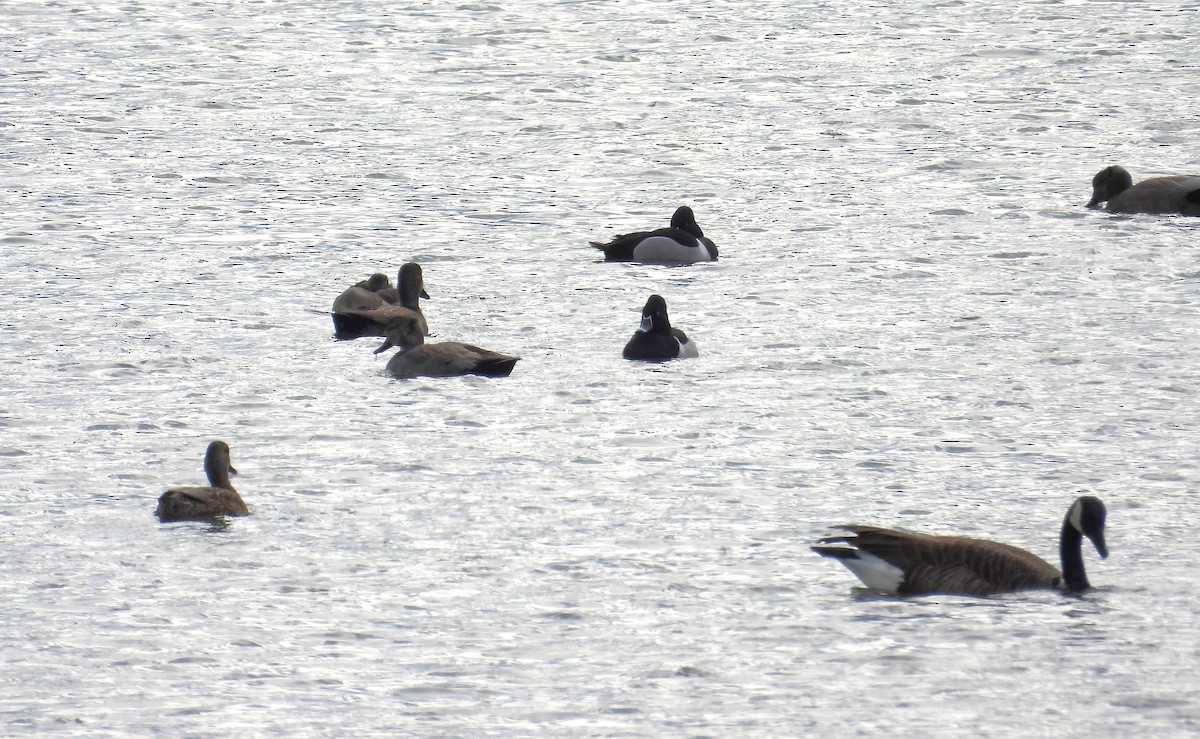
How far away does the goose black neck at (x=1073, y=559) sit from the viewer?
11.9 metres

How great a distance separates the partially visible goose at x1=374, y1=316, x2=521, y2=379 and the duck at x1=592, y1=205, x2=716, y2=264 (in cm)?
449

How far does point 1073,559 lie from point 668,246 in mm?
10541

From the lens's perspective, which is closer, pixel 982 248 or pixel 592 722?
pixel 592 722

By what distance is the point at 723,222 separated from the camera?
24453 mm

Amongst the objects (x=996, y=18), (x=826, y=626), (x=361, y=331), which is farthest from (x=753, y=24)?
(x=826, y=626)

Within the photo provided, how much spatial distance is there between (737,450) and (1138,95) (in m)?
18.5

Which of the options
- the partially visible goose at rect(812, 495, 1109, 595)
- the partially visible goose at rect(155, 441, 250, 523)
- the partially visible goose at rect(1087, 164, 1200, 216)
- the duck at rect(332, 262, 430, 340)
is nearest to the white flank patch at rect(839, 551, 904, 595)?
the partially visible goose at rect(812, 495, 1109, 595)

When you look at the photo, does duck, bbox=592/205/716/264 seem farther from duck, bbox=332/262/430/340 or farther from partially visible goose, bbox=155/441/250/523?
partially visible goose, bbox=155/441/250/523

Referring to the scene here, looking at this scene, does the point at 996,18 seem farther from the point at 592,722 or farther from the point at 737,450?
the point at 592,722

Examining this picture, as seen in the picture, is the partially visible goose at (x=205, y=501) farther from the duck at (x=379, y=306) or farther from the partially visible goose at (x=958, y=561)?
the duck at (x=379, y=306)

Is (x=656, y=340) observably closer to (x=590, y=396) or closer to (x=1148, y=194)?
(x=590, y=396)

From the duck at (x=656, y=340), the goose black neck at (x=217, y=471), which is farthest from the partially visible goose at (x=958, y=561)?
the duck at (x=656, y=340)

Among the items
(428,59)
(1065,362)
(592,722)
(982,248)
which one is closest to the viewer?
(592,722)

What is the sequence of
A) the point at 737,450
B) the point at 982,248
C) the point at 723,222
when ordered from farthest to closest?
the point at 723,222
the point at 982,248
the point at 737,450
